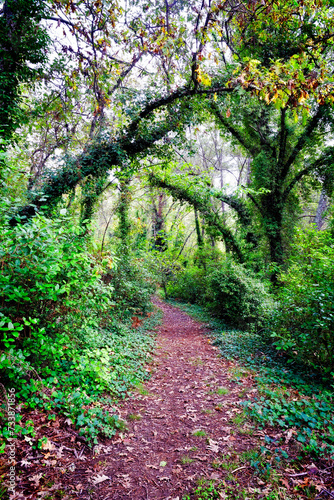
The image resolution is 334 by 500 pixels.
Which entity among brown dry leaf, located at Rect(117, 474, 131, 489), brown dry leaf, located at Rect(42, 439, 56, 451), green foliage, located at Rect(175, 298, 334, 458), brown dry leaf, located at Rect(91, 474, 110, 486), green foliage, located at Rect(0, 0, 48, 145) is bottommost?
brown dry leaf, located at Rect(117, 474, 131, 489)

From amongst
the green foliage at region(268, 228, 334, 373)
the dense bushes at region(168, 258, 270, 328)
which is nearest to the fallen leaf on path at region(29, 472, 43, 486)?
the green foliage at region(268, 228, 334, 373)

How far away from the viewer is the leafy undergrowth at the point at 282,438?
248cm

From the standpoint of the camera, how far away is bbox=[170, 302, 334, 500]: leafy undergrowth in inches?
97.6

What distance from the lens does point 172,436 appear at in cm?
347

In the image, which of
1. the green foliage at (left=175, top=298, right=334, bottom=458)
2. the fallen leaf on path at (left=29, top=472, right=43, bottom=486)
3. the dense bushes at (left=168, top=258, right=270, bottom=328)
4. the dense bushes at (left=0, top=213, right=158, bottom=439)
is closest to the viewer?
the fallen leaf on path at (left=29, top=472, right=43, bottom=486)

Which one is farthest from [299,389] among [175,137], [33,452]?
[175,137]

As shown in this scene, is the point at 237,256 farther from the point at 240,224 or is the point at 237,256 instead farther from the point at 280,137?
the point at 280,137

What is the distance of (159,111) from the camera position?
8812 millimetres

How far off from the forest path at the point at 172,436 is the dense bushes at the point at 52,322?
0.38 meters

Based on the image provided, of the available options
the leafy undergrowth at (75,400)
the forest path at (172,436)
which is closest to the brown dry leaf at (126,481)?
the forest path at (172,436)

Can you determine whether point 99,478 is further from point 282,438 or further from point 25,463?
point 282,438

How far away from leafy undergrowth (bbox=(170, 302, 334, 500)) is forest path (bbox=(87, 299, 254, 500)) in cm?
18

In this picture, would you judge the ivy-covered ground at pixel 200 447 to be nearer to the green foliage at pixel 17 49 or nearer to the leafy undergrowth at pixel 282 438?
the leafy undergrowth at pixel 282 438

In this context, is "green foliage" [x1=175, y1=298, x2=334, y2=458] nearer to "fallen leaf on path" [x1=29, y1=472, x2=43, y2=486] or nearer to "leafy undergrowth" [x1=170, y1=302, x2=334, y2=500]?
"leafy undergrowth" [x1=170, y1=302, x2=334, y2=500]
